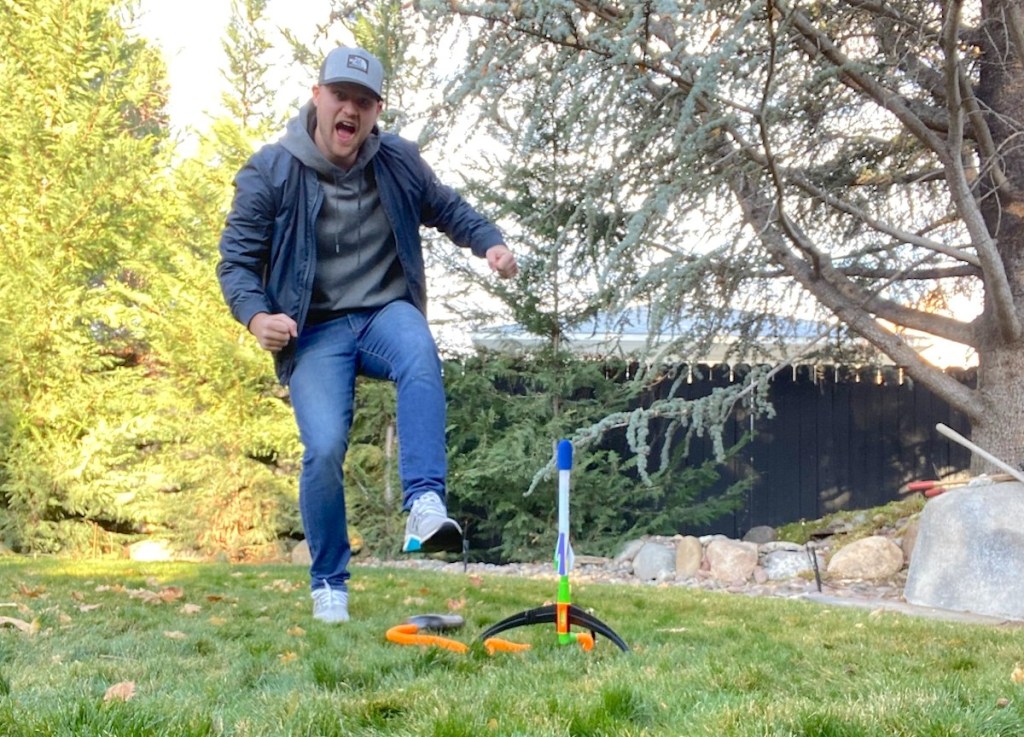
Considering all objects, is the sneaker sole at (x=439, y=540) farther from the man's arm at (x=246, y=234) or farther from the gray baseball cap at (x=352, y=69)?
the gray baseball cap at (x=352, y=69)

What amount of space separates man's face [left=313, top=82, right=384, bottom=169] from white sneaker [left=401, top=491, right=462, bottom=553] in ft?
3.86

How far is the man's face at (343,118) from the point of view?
2.86 m

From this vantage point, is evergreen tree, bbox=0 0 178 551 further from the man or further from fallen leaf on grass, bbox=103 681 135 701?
fallen leaf on grass, bbox=103 681 135 701

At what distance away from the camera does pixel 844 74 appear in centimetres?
517

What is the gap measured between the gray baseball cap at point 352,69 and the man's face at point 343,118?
0.03 metres

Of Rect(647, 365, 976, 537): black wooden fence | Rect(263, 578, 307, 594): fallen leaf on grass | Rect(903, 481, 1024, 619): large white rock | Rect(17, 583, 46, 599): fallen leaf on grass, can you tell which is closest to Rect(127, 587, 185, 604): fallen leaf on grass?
Rect(17, 583, 46, 599): fallen leaf on grass

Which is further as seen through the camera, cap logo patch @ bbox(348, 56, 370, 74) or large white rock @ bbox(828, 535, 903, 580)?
large white rock @ bbox(828, 535, 903, 580)

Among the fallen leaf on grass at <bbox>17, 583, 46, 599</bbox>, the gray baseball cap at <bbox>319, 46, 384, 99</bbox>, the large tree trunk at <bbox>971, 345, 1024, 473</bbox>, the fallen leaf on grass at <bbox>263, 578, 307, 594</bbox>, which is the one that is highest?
the gray baseball cap at <bbox>319, 46, 384, 99</bbox>

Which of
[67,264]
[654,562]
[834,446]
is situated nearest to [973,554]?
[654,562]

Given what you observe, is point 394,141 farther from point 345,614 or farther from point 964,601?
point 964,601

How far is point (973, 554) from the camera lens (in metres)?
4.92

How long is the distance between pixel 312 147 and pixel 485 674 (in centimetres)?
177

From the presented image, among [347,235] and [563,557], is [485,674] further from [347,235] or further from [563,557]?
[347,235]

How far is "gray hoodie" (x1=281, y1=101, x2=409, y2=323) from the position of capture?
3.03 metres
